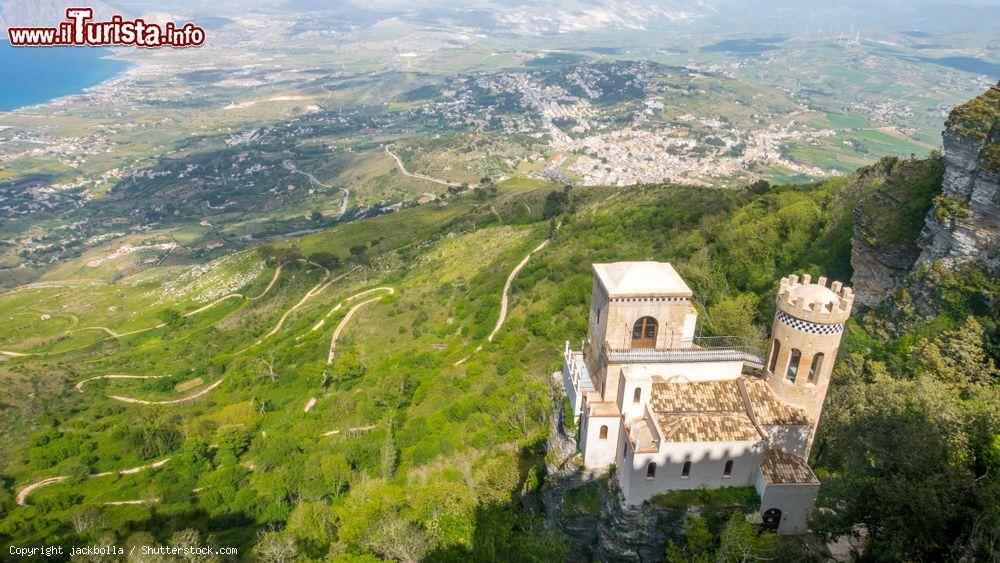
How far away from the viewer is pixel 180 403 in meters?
62.8

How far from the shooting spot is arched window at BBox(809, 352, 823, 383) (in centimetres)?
2123

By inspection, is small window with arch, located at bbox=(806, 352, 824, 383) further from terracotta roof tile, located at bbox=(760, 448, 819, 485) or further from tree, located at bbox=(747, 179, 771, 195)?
tree, located at bbox=(747, 179, 771, 195)

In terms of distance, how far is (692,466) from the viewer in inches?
834

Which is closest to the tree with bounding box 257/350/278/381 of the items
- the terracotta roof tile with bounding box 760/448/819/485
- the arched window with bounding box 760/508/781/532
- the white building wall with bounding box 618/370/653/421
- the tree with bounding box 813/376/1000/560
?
the white building wall with bounding box 618/370/653/421

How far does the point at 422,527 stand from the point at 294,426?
2575cm

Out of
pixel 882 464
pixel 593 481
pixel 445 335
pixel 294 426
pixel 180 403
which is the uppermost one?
pixel 882 464

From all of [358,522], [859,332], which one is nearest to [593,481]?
[358,522]

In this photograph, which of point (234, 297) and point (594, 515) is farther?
point (234, 297)

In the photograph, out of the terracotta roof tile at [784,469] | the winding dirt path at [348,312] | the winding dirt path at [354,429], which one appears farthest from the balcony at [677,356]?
the winding dirt path at [348,312]

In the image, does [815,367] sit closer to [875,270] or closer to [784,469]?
[784,469]

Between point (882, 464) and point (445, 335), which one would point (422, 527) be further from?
point (445, 335)

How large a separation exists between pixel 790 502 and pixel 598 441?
7.51 metres

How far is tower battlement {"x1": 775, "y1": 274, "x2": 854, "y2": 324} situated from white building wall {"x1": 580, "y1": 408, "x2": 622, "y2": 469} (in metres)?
8.11

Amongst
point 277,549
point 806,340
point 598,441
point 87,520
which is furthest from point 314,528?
point 806,340
